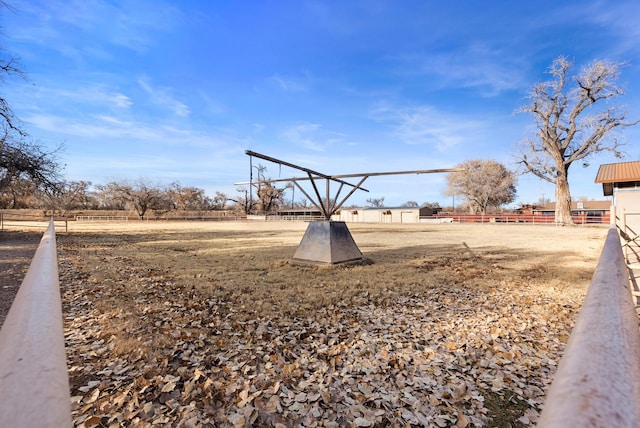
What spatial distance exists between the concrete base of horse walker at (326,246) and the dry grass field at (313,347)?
3.53ft

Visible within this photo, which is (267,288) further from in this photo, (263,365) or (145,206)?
(145,206)

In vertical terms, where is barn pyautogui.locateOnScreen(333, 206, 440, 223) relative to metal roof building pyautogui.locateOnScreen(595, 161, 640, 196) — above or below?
below

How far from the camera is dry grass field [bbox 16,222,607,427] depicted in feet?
9.76

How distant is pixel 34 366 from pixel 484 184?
208 ft

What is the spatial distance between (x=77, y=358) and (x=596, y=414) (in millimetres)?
5004

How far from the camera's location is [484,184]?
55938 millimetres

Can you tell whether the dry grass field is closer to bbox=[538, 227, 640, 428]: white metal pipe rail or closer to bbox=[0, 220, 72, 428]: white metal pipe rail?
bbox=[0, 220, 72, 428]: white metal pipe rail

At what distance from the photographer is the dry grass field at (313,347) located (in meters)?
2.97

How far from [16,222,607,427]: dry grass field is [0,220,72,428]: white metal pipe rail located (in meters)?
Answer: 2.46

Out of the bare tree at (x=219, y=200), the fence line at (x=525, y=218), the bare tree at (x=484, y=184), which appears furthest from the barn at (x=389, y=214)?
the bare tree at (x=219, y=200)

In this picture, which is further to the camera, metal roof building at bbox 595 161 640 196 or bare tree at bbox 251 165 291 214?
bare tree at bbox 251 165 291 214

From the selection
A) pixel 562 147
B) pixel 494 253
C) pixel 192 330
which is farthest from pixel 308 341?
pixel 562 147

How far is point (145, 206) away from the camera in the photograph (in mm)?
58844

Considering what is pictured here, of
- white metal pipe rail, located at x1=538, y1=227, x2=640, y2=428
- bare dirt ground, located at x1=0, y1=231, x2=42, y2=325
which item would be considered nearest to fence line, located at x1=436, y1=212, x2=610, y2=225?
white metal pipe rail, located at x1=538, y1=227, x2=640, y2=428
